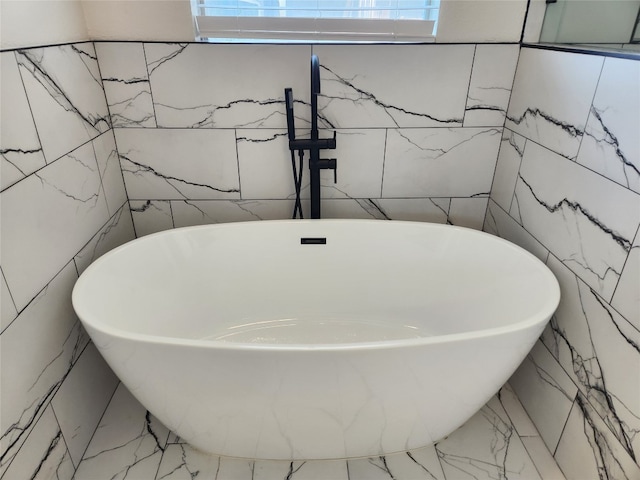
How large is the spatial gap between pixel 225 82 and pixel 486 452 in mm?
1590

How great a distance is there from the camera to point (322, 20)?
158 centimetres

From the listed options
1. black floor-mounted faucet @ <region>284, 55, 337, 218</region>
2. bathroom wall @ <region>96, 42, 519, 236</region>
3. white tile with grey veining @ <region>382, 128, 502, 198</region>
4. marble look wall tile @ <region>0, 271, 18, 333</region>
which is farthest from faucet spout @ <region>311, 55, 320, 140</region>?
marble look wall tile @ <region>0, 271, 18, 333</region>

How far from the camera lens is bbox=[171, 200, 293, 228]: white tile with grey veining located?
1.82 m

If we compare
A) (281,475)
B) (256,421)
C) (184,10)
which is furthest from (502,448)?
(184,10)

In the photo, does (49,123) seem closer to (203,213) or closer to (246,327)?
(203,213)

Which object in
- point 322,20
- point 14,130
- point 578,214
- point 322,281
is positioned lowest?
point 322,281

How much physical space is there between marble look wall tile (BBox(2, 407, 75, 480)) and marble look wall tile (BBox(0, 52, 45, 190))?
0.67m

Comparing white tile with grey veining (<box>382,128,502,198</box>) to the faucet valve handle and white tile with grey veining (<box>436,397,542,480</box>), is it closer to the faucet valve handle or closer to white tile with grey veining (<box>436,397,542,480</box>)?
the faucet valve handle

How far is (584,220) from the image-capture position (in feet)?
4.19

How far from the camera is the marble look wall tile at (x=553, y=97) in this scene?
4.22ft

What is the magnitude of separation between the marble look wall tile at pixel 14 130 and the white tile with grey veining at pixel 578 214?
1.57 meters

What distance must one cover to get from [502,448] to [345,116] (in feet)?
4.31

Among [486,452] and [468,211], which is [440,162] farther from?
[486,452]

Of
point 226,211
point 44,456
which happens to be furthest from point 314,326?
point 44,456
